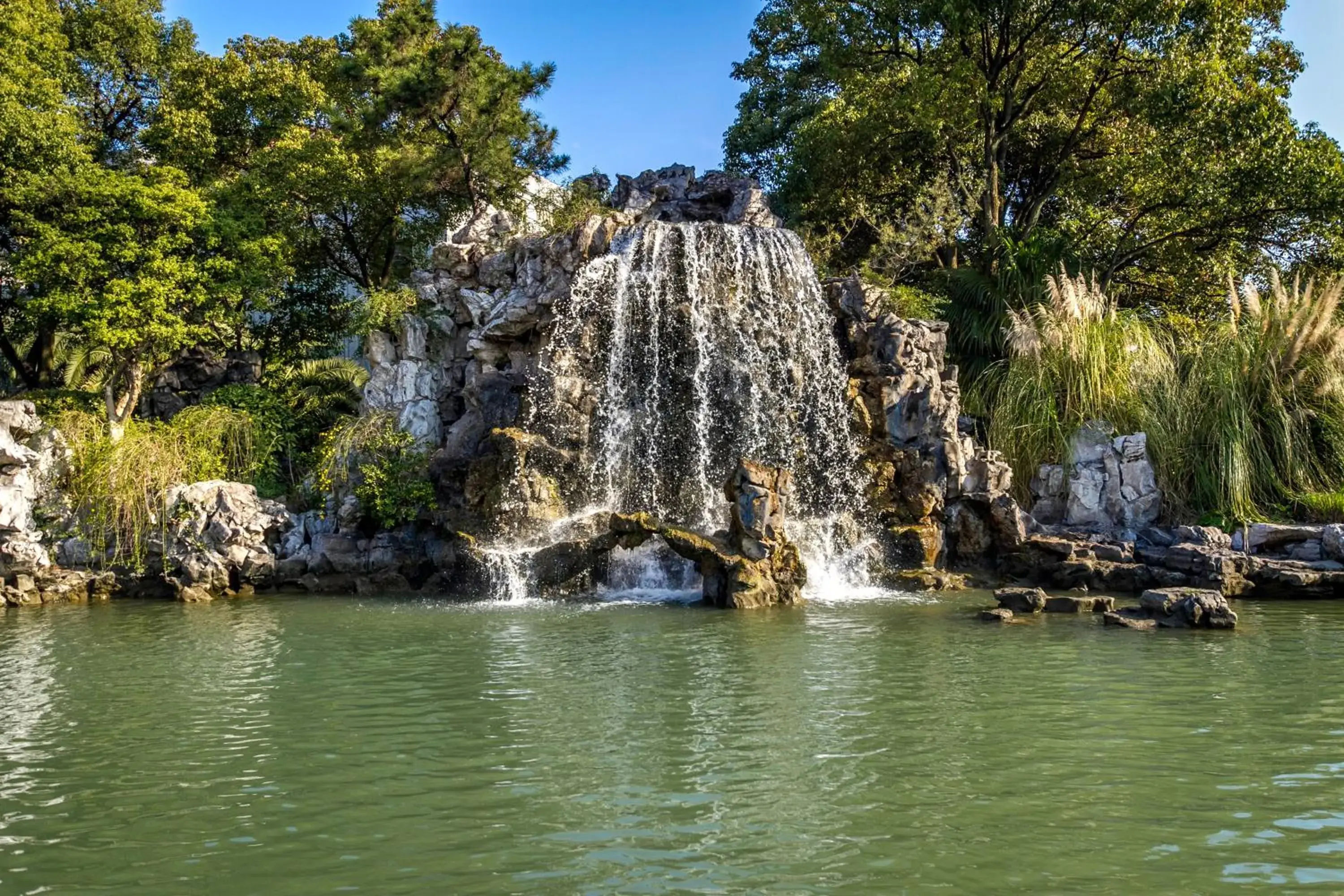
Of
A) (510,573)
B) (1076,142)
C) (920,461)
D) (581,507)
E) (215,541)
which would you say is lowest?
(510,573)

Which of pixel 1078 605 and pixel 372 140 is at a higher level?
pixel 372 140

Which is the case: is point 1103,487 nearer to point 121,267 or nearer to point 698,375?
point 698,375

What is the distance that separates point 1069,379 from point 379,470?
42.3ft

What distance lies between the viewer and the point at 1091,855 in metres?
5.49

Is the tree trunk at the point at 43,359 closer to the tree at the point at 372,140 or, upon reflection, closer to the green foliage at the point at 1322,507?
the tree at the point at 372,140

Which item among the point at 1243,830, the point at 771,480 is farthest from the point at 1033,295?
the point at 1243,830

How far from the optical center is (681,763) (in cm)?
719

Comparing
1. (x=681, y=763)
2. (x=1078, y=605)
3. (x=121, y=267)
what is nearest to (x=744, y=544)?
(x=1078, y=605)

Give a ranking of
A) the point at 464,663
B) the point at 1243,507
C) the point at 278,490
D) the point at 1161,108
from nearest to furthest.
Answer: the point at 464,663
the point at 1243,507
the point at 278,490
the point at 1161,108

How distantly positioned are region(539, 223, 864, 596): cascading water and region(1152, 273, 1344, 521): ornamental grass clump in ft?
20.0

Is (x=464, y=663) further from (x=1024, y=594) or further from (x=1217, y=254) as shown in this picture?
(x=1217, y=254)

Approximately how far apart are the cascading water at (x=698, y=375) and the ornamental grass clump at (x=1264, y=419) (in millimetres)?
6099

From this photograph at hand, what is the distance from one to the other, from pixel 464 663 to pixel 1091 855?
6.85 metres

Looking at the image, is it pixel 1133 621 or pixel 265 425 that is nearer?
pixel 1133 621
